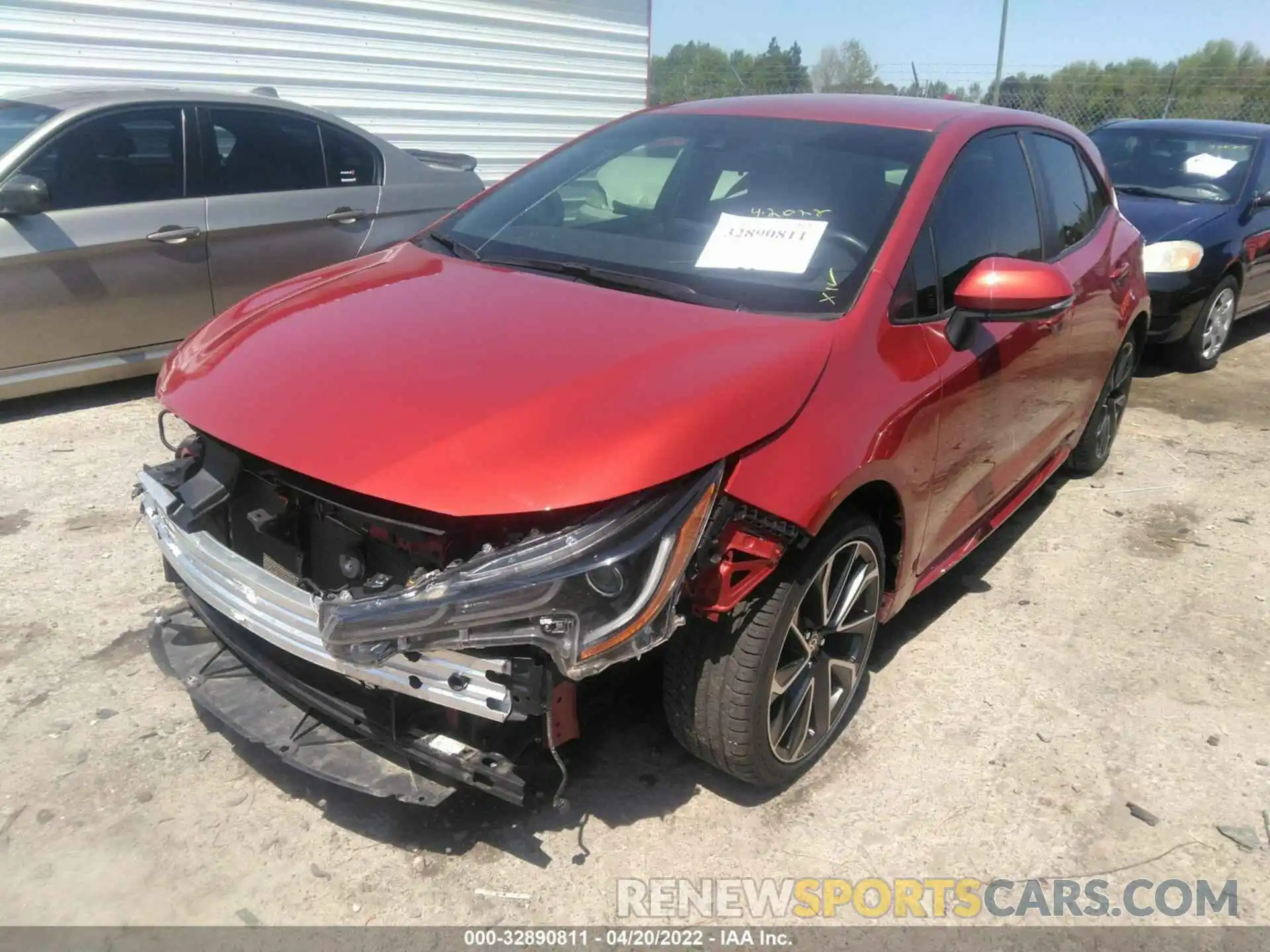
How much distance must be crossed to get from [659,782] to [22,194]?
4031 millimetres

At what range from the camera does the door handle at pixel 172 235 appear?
16.8 feet

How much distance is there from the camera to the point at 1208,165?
24.5ft

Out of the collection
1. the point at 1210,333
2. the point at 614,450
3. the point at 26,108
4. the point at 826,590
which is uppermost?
the point at 26,108

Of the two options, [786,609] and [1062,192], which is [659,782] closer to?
[786,609]

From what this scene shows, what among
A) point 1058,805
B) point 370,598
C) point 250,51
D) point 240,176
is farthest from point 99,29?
point 1058,805

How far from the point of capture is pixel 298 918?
2285mm

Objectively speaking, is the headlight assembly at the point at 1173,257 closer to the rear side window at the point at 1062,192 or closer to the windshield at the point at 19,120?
the rear side window at the point at 1062,192

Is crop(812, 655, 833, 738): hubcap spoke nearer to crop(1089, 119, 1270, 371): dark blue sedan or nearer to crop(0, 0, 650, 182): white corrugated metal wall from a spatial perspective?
crop(1089, 119, 1270, 371): dark blue sedan

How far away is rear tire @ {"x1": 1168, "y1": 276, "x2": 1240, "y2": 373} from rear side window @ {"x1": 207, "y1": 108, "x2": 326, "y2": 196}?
19.1 feet

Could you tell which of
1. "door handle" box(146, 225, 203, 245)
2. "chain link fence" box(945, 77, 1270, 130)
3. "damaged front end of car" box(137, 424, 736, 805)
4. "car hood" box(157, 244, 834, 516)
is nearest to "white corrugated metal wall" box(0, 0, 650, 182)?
"door handle" box(146, 225, 203, 245)

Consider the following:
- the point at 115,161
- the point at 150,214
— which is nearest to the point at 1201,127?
the point at 150,214

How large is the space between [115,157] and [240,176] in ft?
2.08

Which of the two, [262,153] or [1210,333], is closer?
[262,153]

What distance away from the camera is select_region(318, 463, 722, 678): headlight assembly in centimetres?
201
